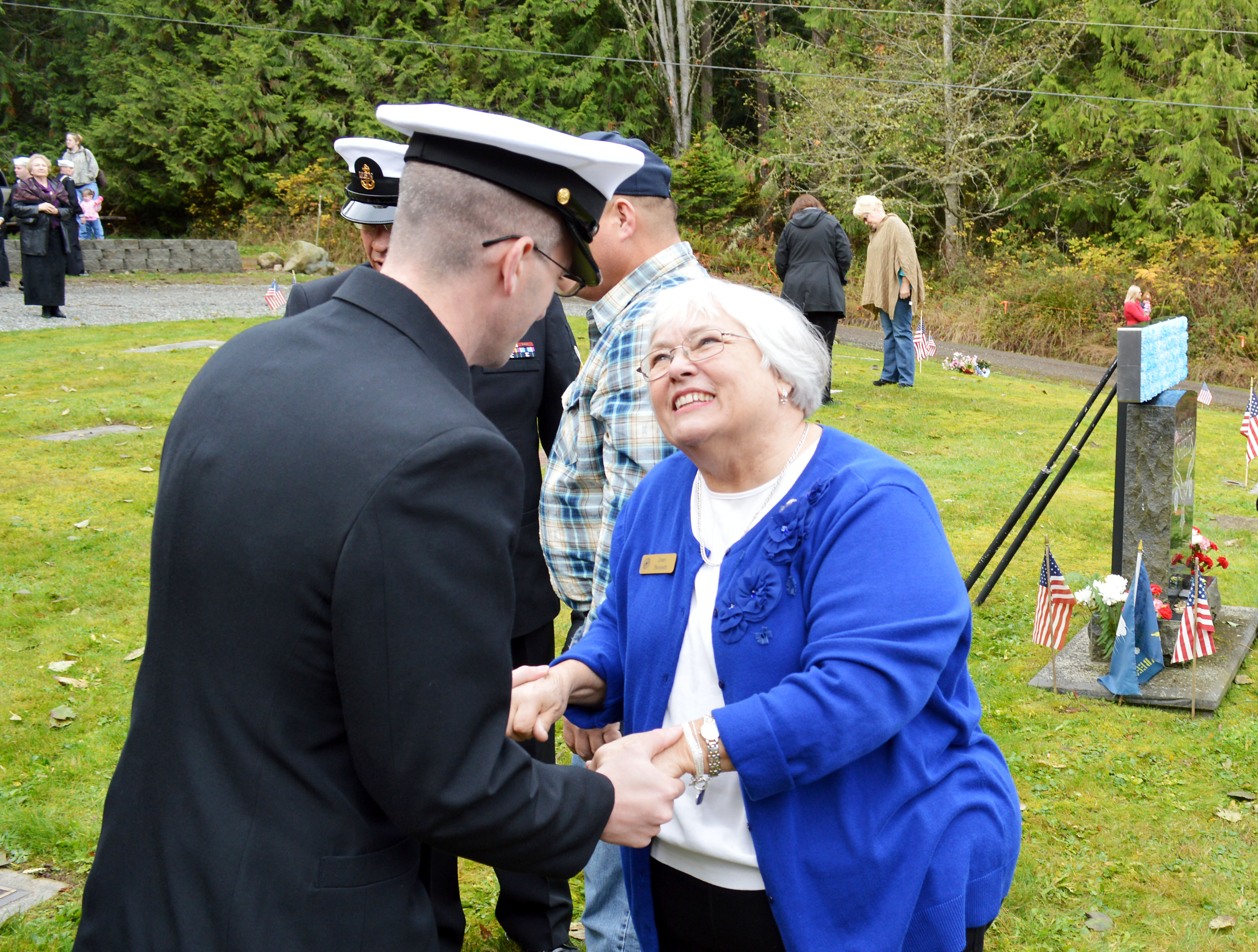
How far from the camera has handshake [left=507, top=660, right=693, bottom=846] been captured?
71.3 inches

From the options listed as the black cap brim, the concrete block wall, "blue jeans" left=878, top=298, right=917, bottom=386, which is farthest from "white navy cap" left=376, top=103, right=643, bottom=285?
the concrete block wall

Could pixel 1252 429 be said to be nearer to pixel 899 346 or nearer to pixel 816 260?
pixel 816 260

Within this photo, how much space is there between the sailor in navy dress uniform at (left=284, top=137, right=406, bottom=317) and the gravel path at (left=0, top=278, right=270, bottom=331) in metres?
12.3

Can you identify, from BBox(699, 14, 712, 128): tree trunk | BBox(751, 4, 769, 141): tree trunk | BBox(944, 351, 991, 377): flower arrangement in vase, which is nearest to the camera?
BBox(944, 351, 991, 377): flower arrangement in vase

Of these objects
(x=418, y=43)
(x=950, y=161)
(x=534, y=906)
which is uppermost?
(x=418, y=43)

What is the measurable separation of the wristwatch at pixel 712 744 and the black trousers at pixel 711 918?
0.29m

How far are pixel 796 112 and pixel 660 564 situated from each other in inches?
1191

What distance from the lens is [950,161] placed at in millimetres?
24047

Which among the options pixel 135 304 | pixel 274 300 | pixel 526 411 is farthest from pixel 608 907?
pixel 135 304

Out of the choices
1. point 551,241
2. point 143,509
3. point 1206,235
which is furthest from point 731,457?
point 1206,235

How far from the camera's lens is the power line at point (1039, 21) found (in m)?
22.0

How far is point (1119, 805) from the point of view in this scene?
169 inches

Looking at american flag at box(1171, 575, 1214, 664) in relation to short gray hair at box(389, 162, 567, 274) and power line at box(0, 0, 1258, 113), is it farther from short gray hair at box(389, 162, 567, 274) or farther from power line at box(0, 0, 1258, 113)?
power line at box(0, 0, 1258, 113)

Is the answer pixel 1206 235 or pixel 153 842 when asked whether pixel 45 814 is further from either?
pixel 1206 235
